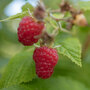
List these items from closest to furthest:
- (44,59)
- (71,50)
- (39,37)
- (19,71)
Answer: (39,37), (44,59), (71,50), (19,71)

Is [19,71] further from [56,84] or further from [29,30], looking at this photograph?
[29,30]

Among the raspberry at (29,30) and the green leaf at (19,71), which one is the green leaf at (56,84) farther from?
the raspberry at (29,30)

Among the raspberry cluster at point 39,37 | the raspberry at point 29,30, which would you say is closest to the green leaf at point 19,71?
the raspberry cluster at point 39,37

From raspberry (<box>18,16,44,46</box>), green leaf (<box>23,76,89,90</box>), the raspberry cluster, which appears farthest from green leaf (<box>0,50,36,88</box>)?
raspberry (<box>18,16,44,46</box>)

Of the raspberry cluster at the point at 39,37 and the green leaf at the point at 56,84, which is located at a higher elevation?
the raspberry cluster at the point at 39,37

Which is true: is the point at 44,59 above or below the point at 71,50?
above

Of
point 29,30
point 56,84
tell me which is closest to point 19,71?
point 56,84

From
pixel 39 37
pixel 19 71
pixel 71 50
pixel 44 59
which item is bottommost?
pixel 19 71
